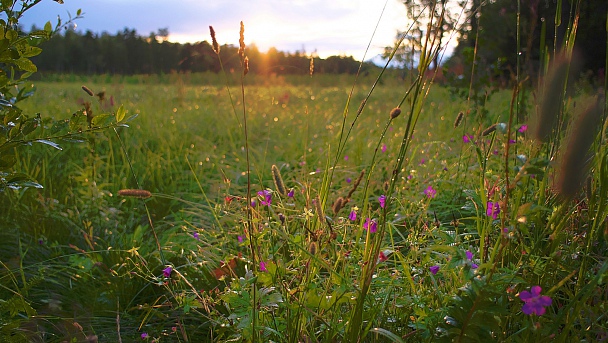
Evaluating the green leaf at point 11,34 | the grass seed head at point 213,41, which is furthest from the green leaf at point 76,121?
the grass seed head at point 213,41

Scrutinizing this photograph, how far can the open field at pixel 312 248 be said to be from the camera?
1.10 meters

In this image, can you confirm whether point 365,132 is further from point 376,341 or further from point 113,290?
point 376,341

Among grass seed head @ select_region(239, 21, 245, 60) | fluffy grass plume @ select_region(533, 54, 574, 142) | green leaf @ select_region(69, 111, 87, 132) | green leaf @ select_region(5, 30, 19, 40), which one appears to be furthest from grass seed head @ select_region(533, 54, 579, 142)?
green leaf @ select_region(5, 30, 19, 40)

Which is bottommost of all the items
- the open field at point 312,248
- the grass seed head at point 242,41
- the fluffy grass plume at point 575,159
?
the open field at point 312,248

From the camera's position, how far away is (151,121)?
4656 millimetres

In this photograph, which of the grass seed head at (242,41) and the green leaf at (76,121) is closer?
the grass seed head at (242,41)

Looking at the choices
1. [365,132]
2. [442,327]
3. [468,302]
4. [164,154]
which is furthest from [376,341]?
[365,132]

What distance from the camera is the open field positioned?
1.10 m

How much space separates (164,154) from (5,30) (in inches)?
97.1

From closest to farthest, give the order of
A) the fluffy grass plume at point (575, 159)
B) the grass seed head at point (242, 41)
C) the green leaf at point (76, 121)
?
the fluffy grass plume at point (575, 159), the grass seed head at point (242, 41), the green leaf at point (76, 121)

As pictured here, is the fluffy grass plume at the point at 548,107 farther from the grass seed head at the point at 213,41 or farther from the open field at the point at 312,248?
the grass seed head at the point at 213,41

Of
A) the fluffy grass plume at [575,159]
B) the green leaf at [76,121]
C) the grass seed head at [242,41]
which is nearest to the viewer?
the fluffy grass plume at [575,159]

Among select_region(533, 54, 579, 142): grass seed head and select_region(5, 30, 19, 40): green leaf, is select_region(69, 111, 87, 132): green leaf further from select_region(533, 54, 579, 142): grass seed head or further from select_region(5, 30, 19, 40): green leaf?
select_region(533, 54, 579, 142): grass seed head

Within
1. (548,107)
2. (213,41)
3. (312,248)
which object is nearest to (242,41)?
(213,41)
